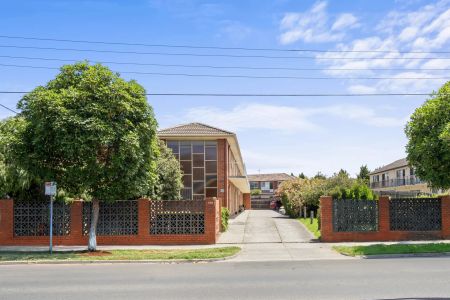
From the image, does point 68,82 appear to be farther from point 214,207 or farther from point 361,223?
point 361,223

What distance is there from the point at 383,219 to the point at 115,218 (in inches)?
429

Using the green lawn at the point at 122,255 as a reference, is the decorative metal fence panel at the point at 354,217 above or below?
above

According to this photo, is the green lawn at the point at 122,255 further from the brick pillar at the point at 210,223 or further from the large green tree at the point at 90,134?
the brick pillar at the point at 210,223

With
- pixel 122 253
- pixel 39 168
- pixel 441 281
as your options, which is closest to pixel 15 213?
pixel 39 168

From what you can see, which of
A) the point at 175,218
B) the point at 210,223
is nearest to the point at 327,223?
the point at 210,223

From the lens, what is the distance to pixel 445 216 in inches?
810

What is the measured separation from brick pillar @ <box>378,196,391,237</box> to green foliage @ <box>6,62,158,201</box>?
31.3ft

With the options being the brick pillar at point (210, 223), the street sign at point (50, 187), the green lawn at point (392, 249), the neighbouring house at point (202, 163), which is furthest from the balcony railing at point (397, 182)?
the street sign at point (50, 187)

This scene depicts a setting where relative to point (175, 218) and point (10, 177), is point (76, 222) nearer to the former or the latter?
point (10, 177)

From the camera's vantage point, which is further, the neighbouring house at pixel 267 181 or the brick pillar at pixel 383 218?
the neighbouring house at pixel 267 181

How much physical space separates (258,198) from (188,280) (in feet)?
277

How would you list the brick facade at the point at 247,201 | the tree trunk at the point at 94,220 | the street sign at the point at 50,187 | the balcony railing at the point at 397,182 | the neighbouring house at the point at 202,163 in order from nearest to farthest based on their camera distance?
the street sign at the point at 50,187, the tree trunk at the point at 94,220, the neighbouring house at the point at 202,163, the balcony railing at the point at 397,182, the brick facade at the point at 247,201

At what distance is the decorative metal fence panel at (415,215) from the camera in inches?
809

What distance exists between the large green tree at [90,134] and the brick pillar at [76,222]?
181 centimetres
